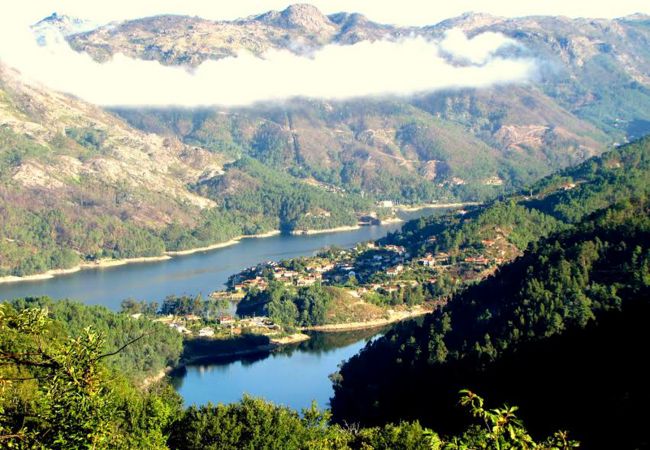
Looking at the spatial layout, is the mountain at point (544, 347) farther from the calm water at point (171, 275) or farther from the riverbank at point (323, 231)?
the riverbank at point (323, 231)

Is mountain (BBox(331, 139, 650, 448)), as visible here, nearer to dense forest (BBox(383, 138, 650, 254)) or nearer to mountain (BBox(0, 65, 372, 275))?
dense forest (BBox(383, 138, 650, 254))

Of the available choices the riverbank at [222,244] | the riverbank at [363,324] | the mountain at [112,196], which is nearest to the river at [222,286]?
the riverbank at [363,324]

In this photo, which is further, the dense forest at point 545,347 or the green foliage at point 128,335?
the green foliage at point 128,335

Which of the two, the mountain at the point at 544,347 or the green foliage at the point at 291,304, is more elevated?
the mountain at the point at 544,347

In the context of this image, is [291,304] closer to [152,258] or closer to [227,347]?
[227,347]

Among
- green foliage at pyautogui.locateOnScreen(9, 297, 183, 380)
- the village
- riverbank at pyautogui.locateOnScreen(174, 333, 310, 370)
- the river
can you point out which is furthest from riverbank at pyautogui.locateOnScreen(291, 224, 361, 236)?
green foliage at pyautogui.locateOnScreen(9, 297, 183, 380)

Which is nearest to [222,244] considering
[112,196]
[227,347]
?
[112,196]

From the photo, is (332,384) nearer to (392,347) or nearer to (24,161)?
(392,347)

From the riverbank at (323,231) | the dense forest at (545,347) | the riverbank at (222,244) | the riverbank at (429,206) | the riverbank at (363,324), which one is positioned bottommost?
the riverbank at (363,324)
